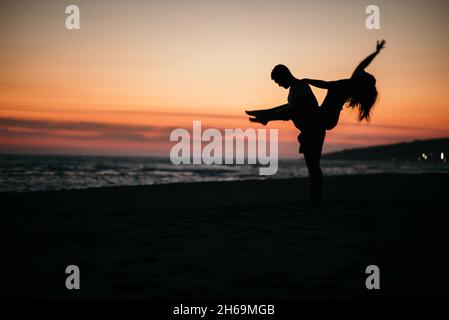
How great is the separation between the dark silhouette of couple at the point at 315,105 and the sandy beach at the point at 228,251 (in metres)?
1.18

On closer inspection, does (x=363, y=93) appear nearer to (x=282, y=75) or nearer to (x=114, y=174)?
(x=282, y=75)

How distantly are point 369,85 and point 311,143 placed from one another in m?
1.41

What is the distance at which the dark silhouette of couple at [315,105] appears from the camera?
7.85 metres

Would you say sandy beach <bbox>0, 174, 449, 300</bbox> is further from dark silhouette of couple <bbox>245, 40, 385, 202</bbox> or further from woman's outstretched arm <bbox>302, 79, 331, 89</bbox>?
woman's outstretched arm <bbox>302, 79, 331, 89</bbox>

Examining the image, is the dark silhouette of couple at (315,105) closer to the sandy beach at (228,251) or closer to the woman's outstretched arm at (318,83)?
the woman's outstretched arm at (318,83)

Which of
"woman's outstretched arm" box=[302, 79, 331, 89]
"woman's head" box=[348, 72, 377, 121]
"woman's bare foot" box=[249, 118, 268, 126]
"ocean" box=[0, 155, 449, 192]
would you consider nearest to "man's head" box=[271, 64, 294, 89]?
"woman's outstretched arm" box=[302, 79, 331, 89]

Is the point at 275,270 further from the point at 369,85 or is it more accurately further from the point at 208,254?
the point at 369,85

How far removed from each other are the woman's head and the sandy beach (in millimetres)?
1738

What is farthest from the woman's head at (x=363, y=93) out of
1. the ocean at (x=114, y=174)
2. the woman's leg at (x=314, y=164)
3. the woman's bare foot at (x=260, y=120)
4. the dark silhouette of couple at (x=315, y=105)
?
the ocean at (x=114, y=174)

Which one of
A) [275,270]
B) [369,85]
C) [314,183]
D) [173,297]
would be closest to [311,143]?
[314,183]

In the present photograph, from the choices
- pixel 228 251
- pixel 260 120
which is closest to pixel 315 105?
pixel 260 120

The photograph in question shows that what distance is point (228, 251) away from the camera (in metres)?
4.63

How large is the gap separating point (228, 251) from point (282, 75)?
13.6 feet
